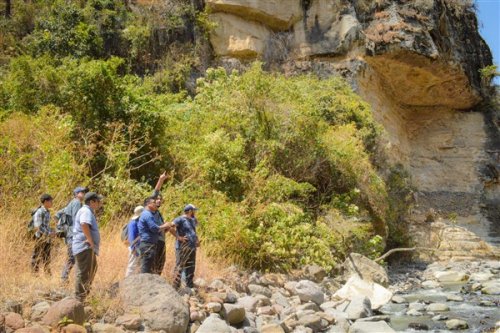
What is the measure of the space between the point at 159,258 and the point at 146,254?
1.42 ft

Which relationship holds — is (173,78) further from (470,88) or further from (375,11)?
(470,88)

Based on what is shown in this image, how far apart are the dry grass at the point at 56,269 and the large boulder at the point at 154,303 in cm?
18

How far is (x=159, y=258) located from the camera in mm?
6707

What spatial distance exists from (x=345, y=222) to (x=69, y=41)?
33.4 ft

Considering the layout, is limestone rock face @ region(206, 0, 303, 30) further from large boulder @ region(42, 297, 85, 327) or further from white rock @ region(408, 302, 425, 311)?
large boulder @ region(42, 297, 85, 327)

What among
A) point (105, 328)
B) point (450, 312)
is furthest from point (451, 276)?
point (105, 328)

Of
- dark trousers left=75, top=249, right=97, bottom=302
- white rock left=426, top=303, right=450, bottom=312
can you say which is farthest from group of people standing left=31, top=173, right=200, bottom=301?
white rock left=426, top=303, right=450, bottom=312

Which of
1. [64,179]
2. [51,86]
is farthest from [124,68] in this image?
[64,179]

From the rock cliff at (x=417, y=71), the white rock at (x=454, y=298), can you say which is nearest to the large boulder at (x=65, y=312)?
the white rock at (x=454, y=298)

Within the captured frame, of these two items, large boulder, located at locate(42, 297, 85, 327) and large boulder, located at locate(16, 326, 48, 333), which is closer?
large boulder, located at locate(16, 326, 48, 333)

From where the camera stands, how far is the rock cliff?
19.0 m

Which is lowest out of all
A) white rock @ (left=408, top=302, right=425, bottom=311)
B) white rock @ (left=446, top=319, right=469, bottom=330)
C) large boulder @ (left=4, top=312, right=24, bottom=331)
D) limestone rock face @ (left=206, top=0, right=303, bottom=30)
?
white rock @ (left=408, top=302, right=425, bottom=311)

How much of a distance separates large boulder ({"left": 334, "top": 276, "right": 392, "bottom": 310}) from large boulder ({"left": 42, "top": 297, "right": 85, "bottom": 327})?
4.89m

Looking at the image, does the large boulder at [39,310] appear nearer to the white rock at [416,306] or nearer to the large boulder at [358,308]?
the large boulder at [358,308]
